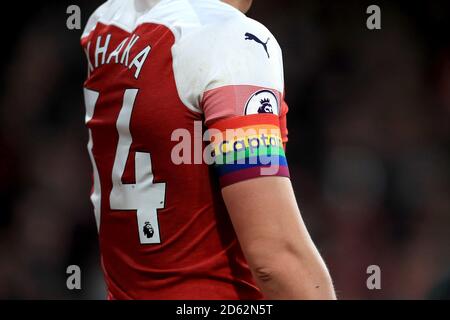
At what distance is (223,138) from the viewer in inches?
66.6

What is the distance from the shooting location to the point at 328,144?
5180 millimetres

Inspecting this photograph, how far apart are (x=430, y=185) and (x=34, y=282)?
264 cm

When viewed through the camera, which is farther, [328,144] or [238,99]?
[328,144]

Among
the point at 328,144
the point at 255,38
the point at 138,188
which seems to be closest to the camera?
the point at 255,38

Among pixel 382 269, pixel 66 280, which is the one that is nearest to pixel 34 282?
pixel 66 280

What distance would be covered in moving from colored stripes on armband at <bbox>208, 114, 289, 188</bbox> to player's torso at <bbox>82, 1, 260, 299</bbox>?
9 cm

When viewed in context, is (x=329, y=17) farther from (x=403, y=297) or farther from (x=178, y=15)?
(x=178, y=15)

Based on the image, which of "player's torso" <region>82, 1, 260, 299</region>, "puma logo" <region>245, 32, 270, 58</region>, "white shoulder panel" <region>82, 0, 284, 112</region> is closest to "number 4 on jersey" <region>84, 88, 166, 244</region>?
"player's torso" <region>82, 1, 260, 299</region>

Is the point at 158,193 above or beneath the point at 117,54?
beneath

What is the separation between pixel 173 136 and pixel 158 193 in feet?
0.50

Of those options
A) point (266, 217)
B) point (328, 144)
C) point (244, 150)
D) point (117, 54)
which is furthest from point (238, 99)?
point (328, 144)

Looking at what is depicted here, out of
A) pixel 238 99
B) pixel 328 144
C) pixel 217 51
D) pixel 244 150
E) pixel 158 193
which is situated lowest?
pixel 328 144

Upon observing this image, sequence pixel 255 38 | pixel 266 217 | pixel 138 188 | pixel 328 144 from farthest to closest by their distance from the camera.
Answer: pixel 328 144 < pixel 138 188 < pixel 255 38 < pixel 266 217

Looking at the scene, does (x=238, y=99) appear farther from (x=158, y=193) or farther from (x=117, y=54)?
(x=117, y=54)
